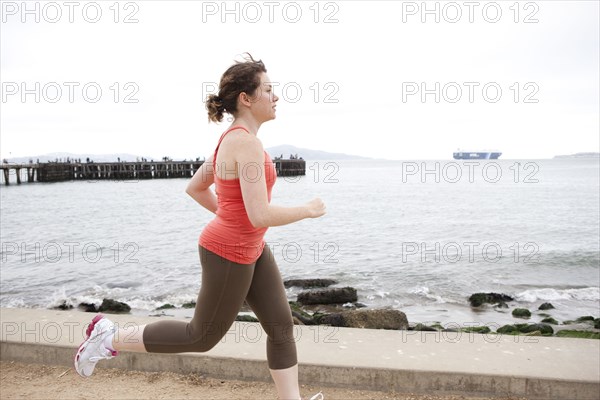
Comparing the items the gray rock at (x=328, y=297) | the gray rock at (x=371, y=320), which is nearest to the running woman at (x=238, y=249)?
the gray rock at (x=371, y=320)

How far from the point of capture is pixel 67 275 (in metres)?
14.4

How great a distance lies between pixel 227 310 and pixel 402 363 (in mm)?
1733

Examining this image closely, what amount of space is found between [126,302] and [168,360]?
814 centimetres

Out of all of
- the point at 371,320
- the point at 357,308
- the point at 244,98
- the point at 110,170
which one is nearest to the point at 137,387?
the point at 244,98

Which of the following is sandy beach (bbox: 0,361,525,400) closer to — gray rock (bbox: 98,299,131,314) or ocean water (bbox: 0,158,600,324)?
ocean water (bbox: 0,158,600,324)

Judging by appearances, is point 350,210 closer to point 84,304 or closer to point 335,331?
point 84,304

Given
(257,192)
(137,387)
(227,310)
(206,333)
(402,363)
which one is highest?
(257,192)

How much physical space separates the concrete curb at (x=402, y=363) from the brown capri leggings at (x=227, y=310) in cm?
114

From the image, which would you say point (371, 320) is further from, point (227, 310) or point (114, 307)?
point (114, 307)

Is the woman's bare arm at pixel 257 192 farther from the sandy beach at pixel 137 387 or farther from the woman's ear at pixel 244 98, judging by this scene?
the sandy beach at pixel 137 387

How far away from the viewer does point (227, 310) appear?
2.42m

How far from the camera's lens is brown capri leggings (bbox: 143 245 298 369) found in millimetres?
2375

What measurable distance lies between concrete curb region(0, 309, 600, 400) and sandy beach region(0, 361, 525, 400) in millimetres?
57

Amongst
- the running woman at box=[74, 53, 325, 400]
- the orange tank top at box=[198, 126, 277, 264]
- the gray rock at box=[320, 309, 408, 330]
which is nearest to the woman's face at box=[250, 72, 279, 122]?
the running woman at box=[74, 53, 325, 400]
